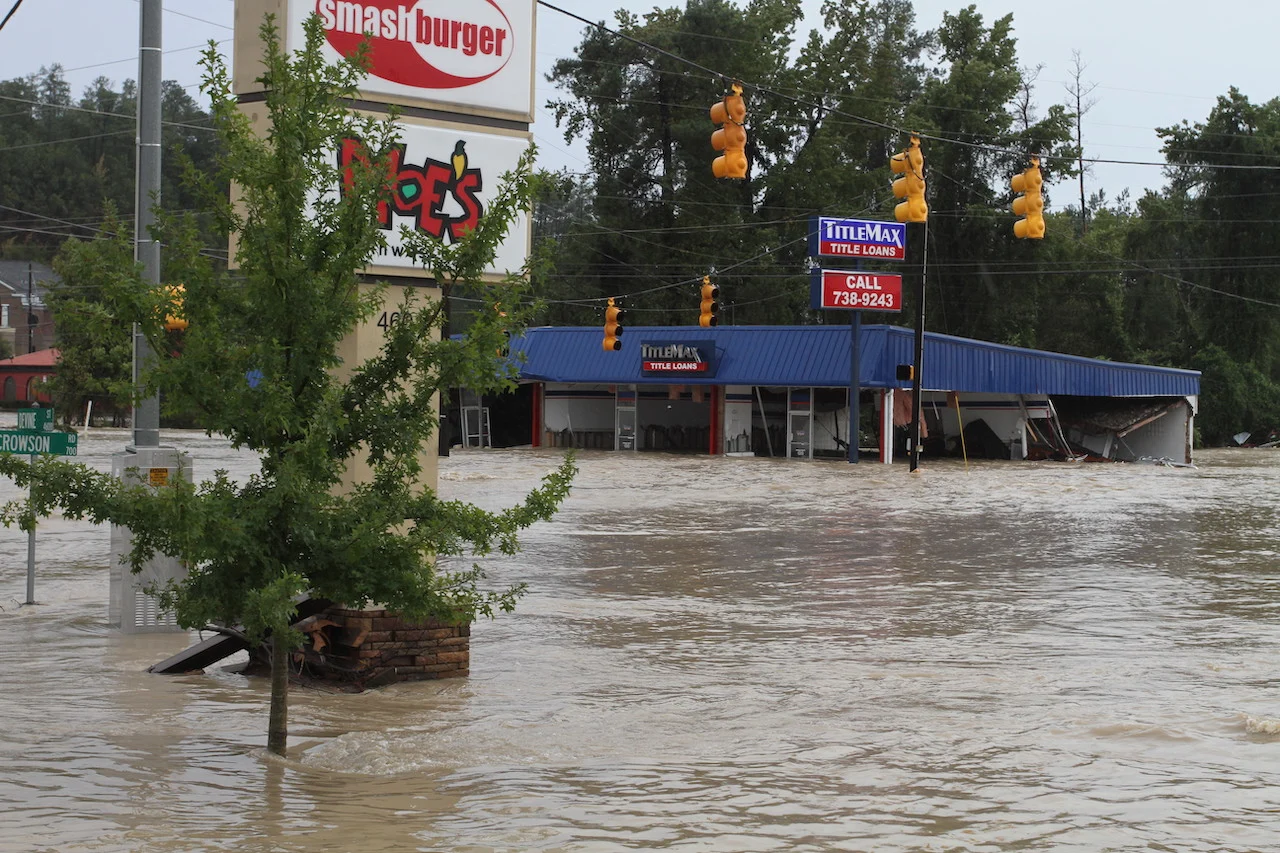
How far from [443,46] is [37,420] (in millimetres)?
5923

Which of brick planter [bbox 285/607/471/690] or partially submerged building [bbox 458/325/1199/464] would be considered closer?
brick planter [bbox 285/607/471/690]

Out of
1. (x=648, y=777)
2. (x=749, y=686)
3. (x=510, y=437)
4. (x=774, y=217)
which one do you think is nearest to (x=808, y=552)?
(x=749, y=686)

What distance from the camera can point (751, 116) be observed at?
74.4 metres

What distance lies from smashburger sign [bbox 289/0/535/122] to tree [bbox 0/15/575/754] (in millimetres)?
2385

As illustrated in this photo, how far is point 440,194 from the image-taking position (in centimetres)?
1102

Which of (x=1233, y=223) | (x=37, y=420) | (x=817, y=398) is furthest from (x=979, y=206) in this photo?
(x=37, y=420)

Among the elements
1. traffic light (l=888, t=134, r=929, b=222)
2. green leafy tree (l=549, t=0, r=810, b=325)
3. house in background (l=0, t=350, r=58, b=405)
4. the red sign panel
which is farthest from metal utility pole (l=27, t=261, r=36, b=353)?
traffic light (l=888, t=134, r=929, b=222)

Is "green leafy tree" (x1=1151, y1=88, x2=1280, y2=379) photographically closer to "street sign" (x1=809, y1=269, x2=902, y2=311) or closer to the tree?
"street sign" (x1=809, y1=269, x2=902, y2=311)

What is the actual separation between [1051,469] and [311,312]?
39383mm

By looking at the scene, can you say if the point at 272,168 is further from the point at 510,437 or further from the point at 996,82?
the point at 996,82

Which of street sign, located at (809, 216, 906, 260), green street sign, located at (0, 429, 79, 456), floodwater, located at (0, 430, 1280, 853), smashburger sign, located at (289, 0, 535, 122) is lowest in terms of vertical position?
floodwater, located at (0, 430, 1280, 853)

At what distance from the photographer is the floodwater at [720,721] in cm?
728

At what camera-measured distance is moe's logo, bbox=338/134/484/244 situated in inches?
428

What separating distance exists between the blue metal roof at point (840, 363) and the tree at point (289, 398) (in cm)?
3866
